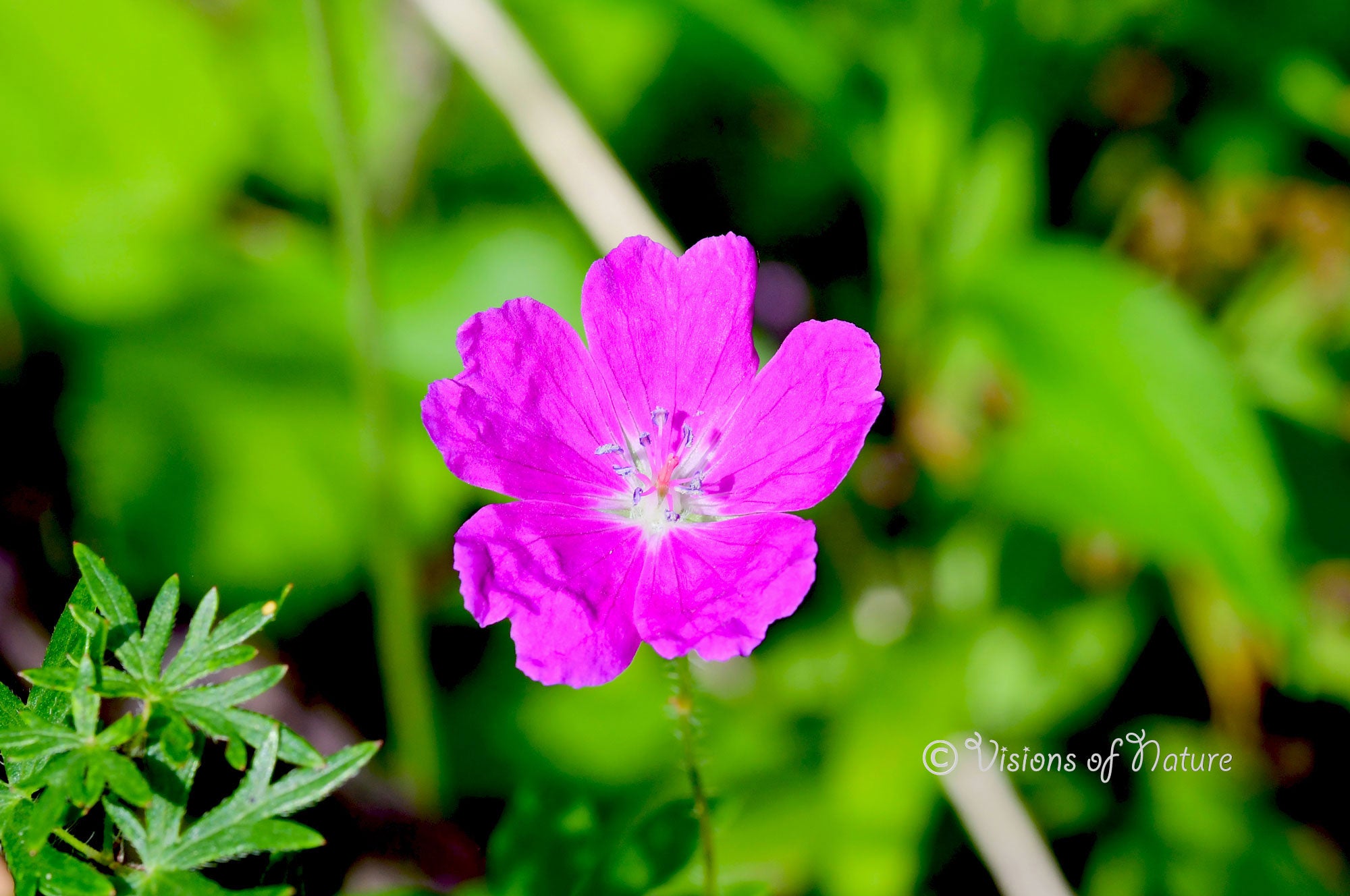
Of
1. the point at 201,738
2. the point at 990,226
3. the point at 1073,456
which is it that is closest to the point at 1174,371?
the point at 1073,456

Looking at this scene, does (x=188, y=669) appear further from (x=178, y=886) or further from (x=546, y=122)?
(x=546, y=122)

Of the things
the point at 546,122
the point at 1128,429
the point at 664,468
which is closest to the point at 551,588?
the point at 664,468

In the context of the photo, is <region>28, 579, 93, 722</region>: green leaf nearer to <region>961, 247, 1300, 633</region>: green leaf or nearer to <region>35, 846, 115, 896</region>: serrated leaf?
<region>35, 846, 115, 896</region>: serrated leaf

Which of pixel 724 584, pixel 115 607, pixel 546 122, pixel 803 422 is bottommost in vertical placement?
pixel 115 607

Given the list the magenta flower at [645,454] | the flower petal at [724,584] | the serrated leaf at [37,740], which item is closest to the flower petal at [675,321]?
the magenta flower at [645,454]

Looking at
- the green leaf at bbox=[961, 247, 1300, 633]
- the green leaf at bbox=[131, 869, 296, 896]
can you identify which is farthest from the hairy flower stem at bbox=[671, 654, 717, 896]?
the green leaf at bbox=[961, 247, 1300, 633]

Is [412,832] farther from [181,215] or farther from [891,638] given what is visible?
[181,215]

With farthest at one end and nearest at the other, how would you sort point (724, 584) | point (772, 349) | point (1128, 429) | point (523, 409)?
point (772, 349)
point (1128, 429)
point (523, 409)
point (724, 584)
